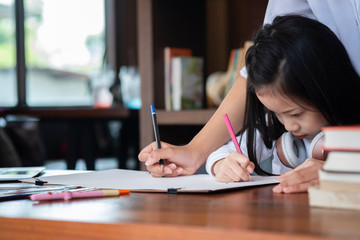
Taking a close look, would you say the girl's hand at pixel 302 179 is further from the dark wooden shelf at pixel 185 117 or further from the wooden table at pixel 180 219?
the dark wooden shelf at pixel 185 117

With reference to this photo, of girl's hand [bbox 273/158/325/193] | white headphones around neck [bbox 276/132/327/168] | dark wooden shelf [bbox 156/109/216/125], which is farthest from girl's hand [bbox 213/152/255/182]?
dark wooden shelf [bbox 156/109/216/125]

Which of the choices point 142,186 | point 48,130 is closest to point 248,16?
point 142,186

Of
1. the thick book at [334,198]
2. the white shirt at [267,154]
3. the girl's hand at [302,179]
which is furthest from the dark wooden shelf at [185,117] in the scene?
the thick book at [334,198]

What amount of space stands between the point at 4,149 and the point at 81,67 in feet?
11.2

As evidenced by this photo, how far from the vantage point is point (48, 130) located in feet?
18.2

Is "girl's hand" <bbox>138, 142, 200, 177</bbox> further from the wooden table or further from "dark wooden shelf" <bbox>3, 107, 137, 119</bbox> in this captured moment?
"dark wooden shelf" <bbox>3, 107, 137, 119</bbox>

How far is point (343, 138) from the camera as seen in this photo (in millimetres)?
669

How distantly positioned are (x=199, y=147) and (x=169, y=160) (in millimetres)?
119

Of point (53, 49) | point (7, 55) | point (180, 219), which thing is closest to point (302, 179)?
point (180, 219)

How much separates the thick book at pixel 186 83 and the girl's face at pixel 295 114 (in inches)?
50.4

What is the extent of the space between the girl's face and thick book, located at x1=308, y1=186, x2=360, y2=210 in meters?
0.47

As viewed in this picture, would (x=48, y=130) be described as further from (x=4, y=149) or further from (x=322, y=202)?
(x=322, y=202)

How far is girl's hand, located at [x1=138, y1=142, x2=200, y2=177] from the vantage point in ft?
3.76

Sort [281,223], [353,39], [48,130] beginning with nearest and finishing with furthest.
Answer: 1. [281,223]
2. [353,39]
3. [48,130]
